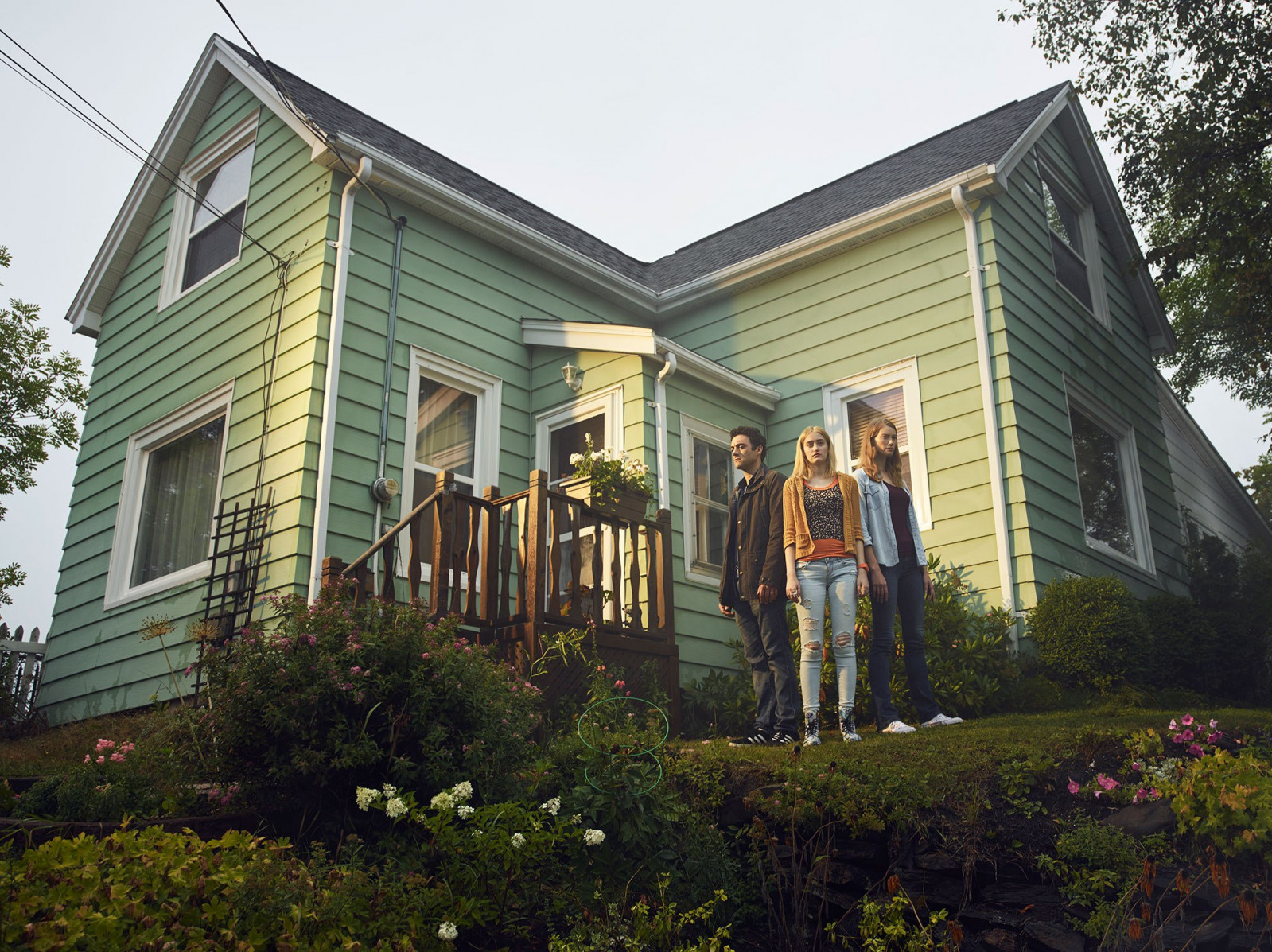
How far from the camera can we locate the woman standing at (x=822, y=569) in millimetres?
5035

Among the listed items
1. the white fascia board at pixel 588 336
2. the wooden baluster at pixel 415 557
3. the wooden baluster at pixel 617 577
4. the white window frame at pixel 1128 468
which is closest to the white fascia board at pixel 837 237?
the white fascia board at pixel 588 336

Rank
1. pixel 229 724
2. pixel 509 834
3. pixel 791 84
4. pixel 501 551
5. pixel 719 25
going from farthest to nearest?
1. pixel 791 84
2. pixel 719 25
3. pixel 501 551
4. pixel 229 724
5. pixel 509 834

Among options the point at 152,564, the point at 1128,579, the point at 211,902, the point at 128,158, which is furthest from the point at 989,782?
the point at 128,158

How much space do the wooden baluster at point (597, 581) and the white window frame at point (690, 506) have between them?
70.6 inches

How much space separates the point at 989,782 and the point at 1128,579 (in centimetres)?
652

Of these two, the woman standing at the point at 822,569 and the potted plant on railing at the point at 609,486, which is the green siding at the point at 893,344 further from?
the woman standing at the point at 822,569

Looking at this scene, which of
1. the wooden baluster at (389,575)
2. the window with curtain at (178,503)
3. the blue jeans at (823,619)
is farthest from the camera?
the window with curtain at (178,503)

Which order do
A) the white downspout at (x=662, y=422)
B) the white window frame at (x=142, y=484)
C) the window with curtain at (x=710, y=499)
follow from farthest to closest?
the window with curtain at (x=710, y=499) < the white window frame at (x=142, y=484) < the white downspout at (x=662, y=422)

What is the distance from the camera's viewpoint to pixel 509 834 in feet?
10.5

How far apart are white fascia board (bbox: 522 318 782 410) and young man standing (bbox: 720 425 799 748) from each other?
2620 mm

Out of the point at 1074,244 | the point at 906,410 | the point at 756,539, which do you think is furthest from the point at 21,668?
the point at 1074,244

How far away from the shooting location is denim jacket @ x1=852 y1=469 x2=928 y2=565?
5.46 meters

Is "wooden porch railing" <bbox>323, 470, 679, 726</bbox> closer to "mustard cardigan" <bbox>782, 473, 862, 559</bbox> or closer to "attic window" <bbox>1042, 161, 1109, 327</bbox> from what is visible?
"mustard cardigan" <bbox>782, 473, 862, 559</bbox>

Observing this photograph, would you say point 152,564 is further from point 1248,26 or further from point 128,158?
point 1248,26
